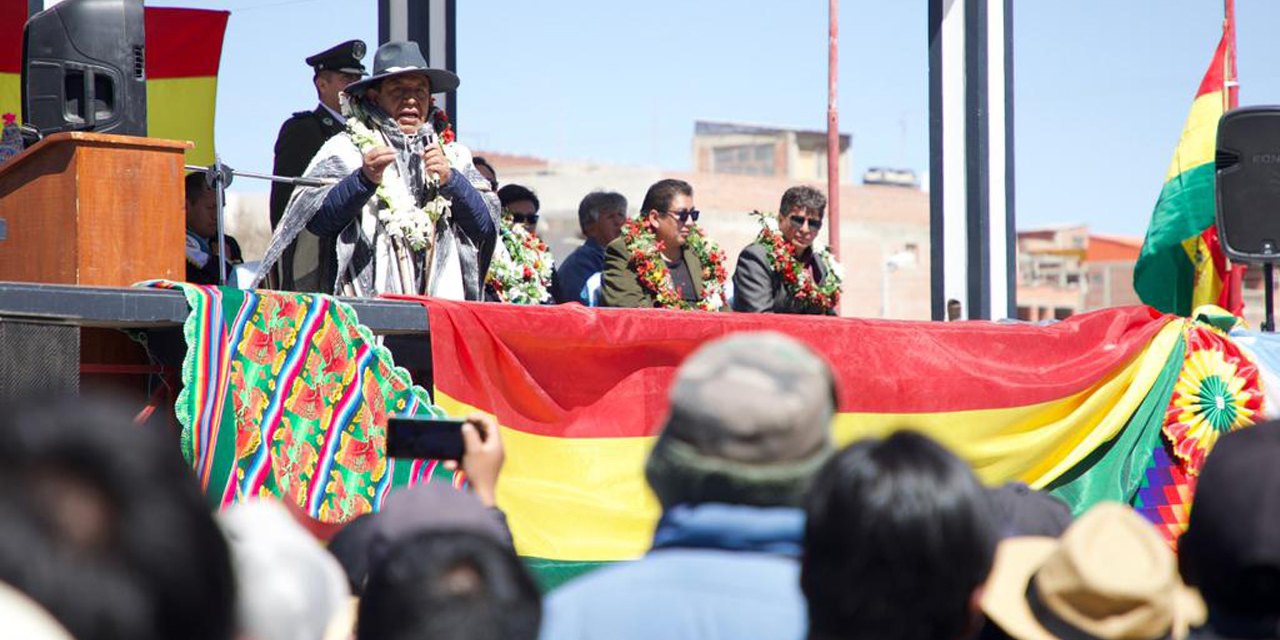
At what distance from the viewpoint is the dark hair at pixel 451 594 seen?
2074 millimetres

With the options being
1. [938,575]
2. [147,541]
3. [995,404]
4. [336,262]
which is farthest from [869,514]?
[995,404]

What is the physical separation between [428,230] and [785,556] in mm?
4126

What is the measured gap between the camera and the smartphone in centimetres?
300

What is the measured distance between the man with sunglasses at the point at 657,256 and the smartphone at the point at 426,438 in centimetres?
427

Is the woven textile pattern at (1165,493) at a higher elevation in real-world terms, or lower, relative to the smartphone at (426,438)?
lower

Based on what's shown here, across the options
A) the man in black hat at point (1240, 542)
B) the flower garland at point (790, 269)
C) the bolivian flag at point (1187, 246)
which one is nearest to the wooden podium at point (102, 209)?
the flower garland at point (790, 269)

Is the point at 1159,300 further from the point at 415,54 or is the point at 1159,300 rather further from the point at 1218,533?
the point at 1218,533

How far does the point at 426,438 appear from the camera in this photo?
9.97ft

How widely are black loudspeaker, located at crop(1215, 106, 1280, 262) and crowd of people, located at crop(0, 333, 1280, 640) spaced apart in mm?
6056

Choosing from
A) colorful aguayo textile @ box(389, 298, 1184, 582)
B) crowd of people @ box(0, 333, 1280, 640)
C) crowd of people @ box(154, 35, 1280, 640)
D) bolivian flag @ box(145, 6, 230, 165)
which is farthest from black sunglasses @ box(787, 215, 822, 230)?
crowd of people @ box(0, 333, 1280, 640)

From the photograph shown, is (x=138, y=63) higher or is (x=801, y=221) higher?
(x=138, y=63)

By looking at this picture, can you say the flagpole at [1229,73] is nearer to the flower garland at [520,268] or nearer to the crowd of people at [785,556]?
the flower garland at [520,268]

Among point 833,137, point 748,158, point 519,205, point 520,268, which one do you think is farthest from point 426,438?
point 748,158

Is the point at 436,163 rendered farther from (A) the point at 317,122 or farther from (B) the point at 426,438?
(B) the point at 426,438
